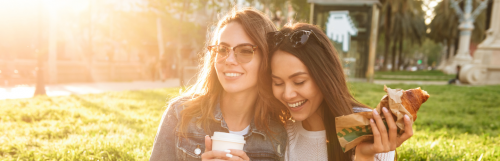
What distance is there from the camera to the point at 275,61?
2346mm

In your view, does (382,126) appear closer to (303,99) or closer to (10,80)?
(303,99)

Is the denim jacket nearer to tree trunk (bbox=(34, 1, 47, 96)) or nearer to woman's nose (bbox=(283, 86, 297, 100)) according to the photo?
woman's nose (bbox=(283, 86, 297, 100))

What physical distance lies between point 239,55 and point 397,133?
1108 mm

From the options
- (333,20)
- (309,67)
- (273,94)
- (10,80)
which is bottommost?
(10,80)

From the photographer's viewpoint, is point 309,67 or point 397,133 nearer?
point 397,133

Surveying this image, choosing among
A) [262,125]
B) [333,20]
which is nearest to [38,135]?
[262,125]

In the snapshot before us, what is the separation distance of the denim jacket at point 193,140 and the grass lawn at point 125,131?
74 cm

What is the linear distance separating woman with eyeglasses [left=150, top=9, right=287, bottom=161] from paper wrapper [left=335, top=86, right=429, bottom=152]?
28.0 inches

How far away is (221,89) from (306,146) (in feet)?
2.54

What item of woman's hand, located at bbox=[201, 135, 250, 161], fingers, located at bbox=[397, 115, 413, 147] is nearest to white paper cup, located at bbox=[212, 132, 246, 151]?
woman's hand, located at bbox=[201, 135, 250, 161]

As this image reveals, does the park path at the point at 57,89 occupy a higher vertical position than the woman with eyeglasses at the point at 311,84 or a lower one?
lower

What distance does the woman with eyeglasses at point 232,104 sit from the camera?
233 centimetres

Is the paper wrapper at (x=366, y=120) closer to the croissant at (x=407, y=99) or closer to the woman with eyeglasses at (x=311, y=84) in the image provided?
the croissant at (x=407, y=99)

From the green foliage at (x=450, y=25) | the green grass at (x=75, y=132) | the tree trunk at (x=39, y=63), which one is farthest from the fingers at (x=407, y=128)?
the green foliage at (x=450, y=25)
